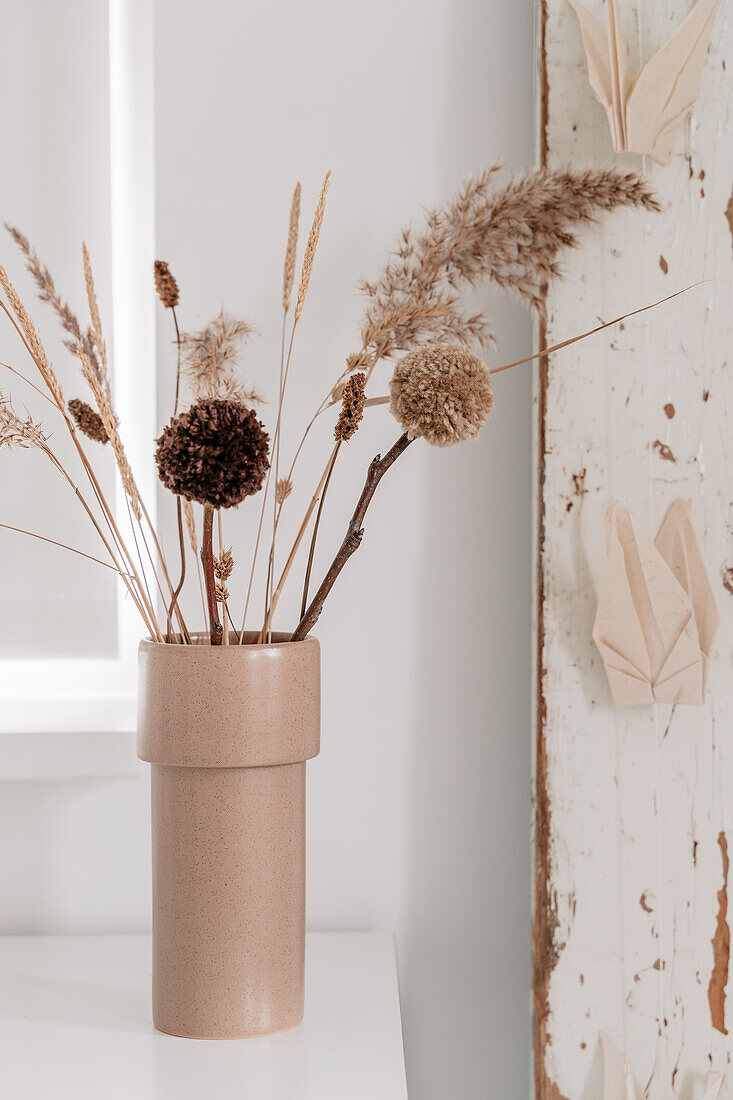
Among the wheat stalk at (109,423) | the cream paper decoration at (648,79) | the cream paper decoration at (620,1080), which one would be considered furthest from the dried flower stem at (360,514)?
the cream paper decoration at (620,1080)

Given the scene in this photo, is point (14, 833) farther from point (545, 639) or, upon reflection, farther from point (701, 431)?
point (701, 431)

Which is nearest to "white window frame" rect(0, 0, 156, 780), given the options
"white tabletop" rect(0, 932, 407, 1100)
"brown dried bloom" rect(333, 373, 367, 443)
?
"white tabletop" rect(0, 932, 407, 1100)

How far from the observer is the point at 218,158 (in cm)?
85

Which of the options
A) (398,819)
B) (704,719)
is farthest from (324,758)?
(704,719)

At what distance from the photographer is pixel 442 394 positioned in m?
0.60

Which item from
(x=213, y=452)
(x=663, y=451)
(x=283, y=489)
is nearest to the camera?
(x=213, y=452)

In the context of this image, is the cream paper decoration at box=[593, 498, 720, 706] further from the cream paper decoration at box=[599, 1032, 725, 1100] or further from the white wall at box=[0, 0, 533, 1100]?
the cream paper decoration at box=[599, 1032, 725, 1100]

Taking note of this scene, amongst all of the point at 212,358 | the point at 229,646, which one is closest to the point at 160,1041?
the point at 229,646

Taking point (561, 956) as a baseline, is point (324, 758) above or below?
above

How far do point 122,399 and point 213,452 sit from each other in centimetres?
30

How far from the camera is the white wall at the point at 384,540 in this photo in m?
0.85

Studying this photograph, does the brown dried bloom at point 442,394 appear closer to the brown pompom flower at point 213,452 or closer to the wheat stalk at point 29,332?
the brown pompom flower at point 213,452

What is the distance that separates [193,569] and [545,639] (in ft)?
1.05

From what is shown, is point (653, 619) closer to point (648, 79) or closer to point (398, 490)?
point (398, 490)
